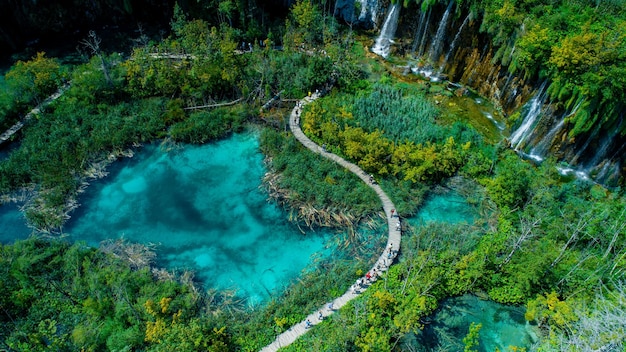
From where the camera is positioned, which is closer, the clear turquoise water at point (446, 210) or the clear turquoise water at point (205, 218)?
the clear turquoise water at point (205, 218)

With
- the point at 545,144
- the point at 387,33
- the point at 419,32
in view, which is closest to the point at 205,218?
the point at 545,144

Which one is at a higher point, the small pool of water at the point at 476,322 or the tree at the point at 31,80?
the tree at the point at 31,80

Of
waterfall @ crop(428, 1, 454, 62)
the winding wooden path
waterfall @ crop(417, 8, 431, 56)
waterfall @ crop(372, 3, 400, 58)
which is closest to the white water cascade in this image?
waterfall @ crop(372, 3, 400, 58)

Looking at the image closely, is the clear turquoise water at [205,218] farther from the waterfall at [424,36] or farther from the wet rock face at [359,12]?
the wet rock face at [359,12]

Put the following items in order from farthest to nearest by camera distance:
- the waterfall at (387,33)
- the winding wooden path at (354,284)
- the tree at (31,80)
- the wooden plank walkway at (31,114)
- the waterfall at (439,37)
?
the waterfall at (387,33), the waterfall at (439,37), the tree at (31,80), the wooden plank walkway at (31,114), the winding wooden path at (354,284)

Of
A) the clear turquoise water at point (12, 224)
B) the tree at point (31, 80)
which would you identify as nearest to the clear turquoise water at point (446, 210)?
the clear turquoise water at point (12, 224)

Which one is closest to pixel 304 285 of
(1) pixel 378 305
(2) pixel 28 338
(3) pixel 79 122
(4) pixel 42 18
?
(1) pixel 378 305
